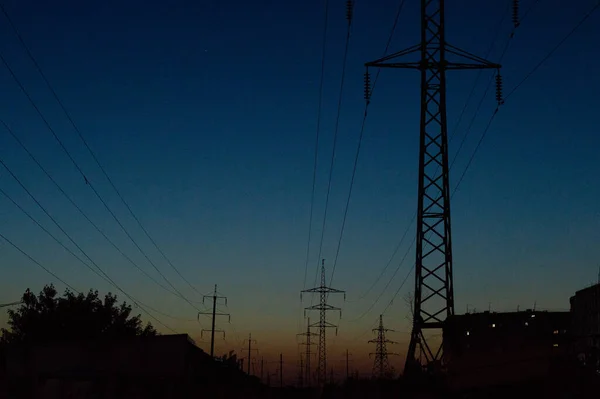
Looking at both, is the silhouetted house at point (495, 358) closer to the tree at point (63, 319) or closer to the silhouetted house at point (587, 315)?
the tree at point (63, 319)

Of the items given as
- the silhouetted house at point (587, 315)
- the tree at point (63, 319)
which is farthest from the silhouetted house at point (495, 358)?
the silhouetted house at point (587, 315)

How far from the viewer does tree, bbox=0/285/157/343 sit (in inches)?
3214

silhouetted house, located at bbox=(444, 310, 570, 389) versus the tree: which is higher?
the tree

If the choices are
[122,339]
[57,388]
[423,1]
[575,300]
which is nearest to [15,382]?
[57,388]

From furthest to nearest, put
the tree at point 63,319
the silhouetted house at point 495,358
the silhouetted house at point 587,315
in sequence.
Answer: the silhouetted house at point 587,315 < the tree at point 63,319 < the silhouetted house at point 495,358

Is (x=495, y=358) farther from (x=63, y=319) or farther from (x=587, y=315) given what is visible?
(x=587, y=315)

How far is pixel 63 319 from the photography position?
8362 cm

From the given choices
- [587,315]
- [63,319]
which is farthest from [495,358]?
[587,315]

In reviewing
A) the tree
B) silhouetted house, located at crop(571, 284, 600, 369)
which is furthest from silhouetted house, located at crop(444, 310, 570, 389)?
silhouetted house, located at crop(571, 284, 600, 369)

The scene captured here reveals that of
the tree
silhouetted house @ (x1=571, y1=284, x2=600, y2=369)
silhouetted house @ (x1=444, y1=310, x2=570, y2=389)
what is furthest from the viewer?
silhouetted house @ (x1=571, y1=284, x2=600, y2=369)

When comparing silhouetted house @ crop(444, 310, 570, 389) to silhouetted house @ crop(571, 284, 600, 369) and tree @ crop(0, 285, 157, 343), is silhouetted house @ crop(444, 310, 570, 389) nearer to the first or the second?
tree @ crop(0, 285, 157, 343)

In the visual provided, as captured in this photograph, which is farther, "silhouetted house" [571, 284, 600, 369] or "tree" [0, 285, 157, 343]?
"silhouetted house" [571, 284, 600, 369]

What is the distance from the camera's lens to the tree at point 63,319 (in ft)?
268

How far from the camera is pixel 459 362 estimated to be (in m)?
29.6
